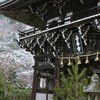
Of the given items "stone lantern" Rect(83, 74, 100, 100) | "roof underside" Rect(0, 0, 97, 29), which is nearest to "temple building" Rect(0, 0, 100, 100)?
"roof underside" Rect(0, 0, 97, 29)

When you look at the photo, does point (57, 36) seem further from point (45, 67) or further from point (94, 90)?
point (94, 90)

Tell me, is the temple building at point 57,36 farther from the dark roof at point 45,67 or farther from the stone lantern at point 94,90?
the stone lantern at point 94,90

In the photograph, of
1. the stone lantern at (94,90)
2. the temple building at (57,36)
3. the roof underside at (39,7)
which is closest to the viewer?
the stone lantern at (94,90)

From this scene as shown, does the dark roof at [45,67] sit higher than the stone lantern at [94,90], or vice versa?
the dark roof at [45,67]

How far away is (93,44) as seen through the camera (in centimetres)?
832

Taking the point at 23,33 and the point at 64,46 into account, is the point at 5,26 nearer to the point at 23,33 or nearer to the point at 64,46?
the point at 23,33

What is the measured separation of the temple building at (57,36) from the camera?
8289mm

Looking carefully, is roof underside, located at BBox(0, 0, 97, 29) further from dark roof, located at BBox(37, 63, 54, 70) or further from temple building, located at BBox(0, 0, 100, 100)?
dark roof, located at BBox(37, 63, 54, 70)

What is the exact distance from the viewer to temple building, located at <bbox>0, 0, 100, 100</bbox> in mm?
8289

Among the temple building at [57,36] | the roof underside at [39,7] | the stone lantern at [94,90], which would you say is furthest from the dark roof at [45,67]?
the stone lantern at [94,90]

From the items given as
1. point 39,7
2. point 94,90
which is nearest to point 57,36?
point 39,7

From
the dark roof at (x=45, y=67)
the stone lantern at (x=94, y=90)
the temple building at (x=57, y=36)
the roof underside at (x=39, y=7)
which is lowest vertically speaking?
the stone lantern at (x=94, y=90)

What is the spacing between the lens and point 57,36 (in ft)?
31.2

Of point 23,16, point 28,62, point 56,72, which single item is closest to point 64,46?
point 56,72
